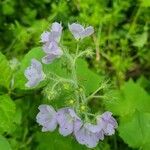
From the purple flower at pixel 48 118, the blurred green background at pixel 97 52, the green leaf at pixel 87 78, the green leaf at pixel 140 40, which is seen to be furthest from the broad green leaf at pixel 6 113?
the green leaf at pixel 140 40

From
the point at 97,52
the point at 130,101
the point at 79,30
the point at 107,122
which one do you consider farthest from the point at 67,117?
the point at 97,52

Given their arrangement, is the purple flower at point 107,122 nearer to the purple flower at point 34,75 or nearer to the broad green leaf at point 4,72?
the purple flower at point 34,75

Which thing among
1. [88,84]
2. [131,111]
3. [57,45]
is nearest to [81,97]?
[57,45]

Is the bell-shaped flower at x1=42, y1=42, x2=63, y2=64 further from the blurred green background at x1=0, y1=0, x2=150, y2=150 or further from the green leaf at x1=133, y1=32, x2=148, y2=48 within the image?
the green leaf at x1=133, y1=32, x2=148, y2=48

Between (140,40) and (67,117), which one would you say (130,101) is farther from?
(67,117)

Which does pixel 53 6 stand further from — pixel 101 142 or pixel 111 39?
pixel 101 142
